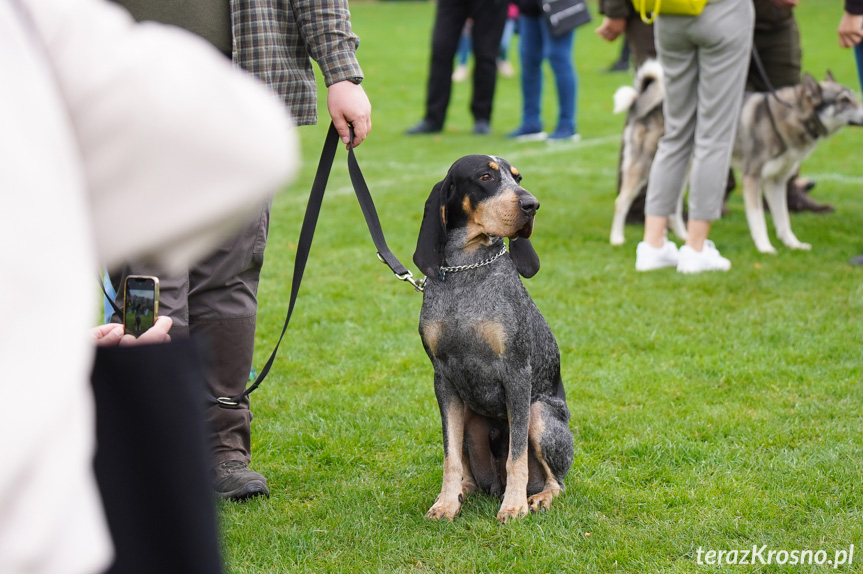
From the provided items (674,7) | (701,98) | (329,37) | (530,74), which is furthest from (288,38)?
(530,74)

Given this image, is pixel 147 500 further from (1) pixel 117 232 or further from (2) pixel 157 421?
(1) pixel 117 232

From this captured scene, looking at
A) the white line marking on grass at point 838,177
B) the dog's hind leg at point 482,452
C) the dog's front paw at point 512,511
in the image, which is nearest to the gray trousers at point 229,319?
the dog's hind leg at point 482,452

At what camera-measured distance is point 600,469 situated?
144 inches

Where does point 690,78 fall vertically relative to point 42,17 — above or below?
below

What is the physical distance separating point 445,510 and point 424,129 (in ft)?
32.8

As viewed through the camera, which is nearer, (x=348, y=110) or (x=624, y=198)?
(x=348, y=110)

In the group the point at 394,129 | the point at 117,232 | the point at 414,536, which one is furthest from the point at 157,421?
the point at 394,129

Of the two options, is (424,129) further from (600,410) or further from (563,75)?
(600,410)

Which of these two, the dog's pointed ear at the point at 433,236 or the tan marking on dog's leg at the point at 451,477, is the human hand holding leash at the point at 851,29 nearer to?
the dog's pointed ear at the point at 433,236

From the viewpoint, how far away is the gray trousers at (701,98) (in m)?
5.88

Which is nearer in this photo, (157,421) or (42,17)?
(42,17)

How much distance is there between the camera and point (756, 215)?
282 inches

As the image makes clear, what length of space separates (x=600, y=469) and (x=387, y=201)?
5.37 meters

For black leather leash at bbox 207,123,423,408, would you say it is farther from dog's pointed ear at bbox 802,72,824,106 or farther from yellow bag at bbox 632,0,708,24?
dog's pointed ear at bbox 802,72,824,106
